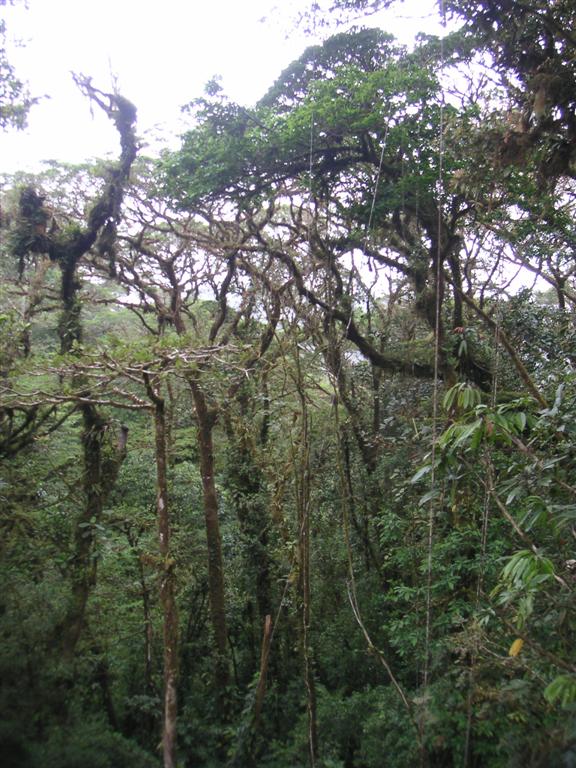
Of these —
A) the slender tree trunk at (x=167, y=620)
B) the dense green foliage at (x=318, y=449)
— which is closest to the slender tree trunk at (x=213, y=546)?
the dense green foliage at (x=318, y=449)

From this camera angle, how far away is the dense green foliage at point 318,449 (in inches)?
110

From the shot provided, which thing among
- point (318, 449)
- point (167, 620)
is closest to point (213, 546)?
point (318, 449)

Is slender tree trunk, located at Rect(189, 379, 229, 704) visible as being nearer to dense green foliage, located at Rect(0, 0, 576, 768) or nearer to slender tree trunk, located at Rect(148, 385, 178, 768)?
dense green foliage, located at Rect(0, 0, 576, 768)

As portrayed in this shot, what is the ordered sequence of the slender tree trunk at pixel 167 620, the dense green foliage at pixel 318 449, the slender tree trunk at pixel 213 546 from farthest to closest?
the slender tree trunk at pixel 213 546, the slender tree trunk at pixel 167 620, the dense green foliage at pixel 318 449

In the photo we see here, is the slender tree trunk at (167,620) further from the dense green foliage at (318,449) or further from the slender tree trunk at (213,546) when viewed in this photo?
the slender tree trunk at (213,546)

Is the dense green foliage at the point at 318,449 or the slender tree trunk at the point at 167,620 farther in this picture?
the slender tree trunk at the point at 167,620

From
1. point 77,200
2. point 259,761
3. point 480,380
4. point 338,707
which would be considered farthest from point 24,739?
point 77,200

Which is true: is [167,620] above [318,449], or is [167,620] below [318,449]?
below

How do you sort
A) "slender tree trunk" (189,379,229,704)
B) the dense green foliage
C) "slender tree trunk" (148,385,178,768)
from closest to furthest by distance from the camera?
the dense green foliage, "slender tree trunk" (148,385,178,768), "slender tree trunk" (189,379,229,704)

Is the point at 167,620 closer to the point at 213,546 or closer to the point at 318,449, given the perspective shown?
the point at 213,546

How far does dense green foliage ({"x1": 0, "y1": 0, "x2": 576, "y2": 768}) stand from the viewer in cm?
279

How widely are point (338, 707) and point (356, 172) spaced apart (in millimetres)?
5537

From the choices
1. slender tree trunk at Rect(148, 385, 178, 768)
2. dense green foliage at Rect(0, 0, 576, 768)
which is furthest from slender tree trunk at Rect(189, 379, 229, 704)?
slender tree trunk at Rect(148, 385, 178, 768)

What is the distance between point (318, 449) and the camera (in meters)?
6.46
